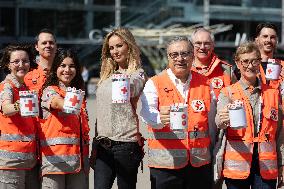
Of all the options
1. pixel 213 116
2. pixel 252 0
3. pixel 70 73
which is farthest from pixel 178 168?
pixel 252 0

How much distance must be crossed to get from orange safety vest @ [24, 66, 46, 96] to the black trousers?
1578 mm

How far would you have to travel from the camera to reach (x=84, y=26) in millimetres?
49969

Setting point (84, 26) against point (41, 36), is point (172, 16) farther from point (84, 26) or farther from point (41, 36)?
point (41, 36)

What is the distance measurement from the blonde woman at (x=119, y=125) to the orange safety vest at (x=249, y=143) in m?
0.80

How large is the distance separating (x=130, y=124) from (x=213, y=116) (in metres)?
0.73

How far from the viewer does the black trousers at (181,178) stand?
5.82m

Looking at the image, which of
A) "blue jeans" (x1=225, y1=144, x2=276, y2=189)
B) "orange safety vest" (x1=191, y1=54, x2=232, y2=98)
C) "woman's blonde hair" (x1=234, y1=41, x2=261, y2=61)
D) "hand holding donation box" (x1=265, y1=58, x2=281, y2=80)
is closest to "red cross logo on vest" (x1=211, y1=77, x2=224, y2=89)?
"orange safety vest" (x1=191, y1=54, x2=232, y2=98)

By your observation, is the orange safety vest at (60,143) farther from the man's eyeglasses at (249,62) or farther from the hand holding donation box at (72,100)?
the man's eyeglasses at (249,62)

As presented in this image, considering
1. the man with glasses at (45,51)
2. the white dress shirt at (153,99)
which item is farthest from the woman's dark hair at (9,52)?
the white dress shirt at (153,99)

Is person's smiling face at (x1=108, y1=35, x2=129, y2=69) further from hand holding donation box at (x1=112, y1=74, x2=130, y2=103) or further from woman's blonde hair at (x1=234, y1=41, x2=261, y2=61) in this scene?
woman's blonde hair at (x1=234, y1=41, x2=261, y2=61)

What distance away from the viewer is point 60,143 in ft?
19.9

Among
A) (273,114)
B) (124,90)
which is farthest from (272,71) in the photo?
(124,90)

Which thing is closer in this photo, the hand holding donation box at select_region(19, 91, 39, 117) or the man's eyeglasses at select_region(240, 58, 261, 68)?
the hand holding donation box at select_region(19, 91, 39, 117)

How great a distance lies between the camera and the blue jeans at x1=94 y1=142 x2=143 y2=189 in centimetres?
615
